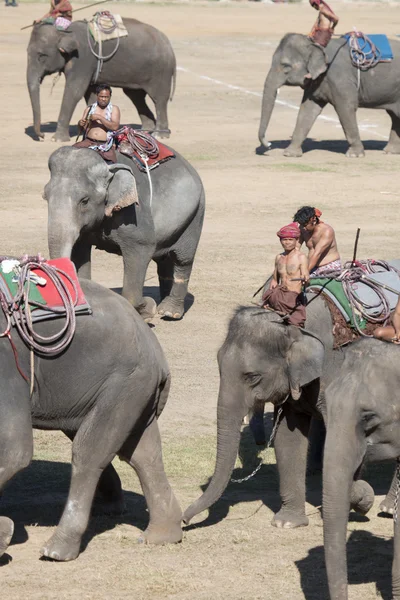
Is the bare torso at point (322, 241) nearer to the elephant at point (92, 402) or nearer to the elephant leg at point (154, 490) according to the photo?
the elephant at point (92, 402)

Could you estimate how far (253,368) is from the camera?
741cm

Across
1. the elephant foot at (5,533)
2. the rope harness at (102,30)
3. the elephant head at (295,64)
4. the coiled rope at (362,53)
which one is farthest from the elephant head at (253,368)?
the rope harness at (102,30)

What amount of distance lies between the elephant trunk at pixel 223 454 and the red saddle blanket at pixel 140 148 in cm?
426

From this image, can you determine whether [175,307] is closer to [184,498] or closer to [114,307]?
[184,498]

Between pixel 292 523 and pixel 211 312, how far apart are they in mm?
4874

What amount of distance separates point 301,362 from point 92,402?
1175 mm

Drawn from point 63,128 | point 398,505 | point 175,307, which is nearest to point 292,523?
point 398,505

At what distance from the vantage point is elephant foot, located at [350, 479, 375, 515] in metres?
7.33

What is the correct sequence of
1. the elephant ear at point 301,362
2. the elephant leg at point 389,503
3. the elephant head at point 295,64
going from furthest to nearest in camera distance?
the elephant head at point 295,64 < the elephant leg at point 389,503 < the elephant ear at point 301,362

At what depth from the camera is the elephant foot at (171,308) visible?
40.0ft

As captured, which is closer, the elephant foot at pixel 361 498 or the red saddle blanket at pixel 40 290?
the red saddle blanket at pixel 40 290

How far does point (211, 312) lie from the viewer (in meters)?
12.5

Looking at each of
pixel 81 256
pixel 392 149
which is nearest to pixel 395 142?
pixel 392 149

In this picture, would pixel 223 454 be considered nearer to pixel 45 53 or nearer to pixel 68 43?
pixel 68 43
